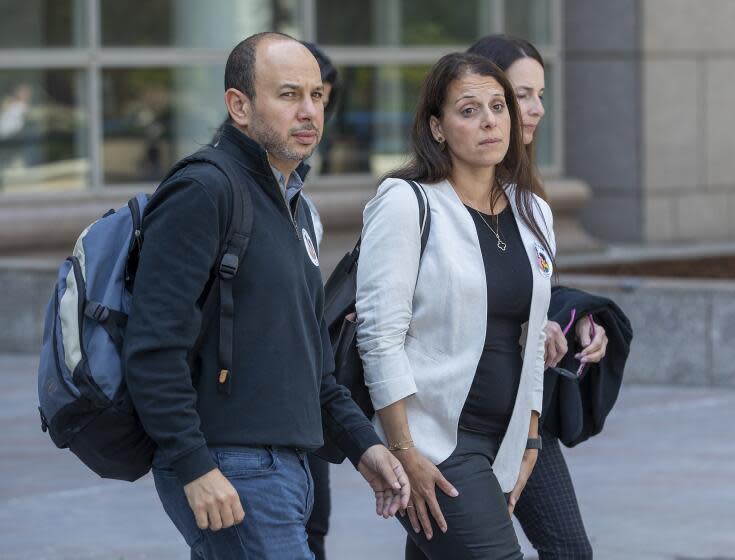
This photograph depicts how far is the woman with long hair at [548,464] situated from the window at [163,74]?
9.68m

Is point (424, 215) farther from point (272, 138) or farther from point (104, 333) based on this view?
point (104, 333)

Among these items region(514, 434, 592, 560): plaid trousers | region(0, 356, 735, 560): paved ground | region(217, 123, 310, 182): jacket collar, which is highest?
region(217, 123, 310, 182): jacket collar

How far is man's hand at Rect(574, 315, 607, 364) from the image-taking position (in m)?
4.54

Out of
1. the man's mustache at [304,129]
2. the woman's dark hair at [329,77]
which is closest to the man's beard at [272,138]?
the man's mustache at [304,129]

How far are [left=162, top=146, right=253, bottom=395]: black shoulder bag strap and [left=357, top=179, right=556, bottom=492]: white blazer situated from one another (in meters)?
0.65

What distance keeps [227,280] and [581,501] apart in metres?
4.23

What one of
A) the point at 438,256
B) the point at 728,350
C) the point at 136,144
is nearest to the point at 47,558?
the point at 438,256

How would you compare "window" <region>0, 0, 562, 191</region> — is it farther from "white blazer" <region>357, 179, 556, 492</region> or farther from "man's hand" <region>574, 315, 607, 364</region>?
"white blazer" <region>357, 179, 556, 492</region>

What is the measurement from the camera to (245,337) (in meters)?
3.23

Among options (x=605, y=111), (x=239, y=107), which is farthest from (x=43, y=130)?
(x=239, y=107)

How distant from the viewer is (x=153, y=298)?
10.2ft

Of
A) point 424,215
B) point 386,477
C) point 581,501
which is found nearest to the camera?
point 386,477

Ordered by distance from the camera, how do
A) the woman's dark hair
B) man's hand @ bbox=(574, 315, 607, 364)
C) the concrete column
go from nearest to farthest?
man's hand @ bbox=(574, 315, 607, 364) → the woman's dark hair → the concrete column

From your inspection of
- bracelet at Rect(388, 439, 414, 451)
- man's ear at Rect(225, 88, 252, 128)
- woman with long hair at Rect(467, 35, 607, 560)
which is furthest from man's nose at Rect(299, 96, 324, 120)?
woman with long hair at Rect(467, 35, 607, 560)
